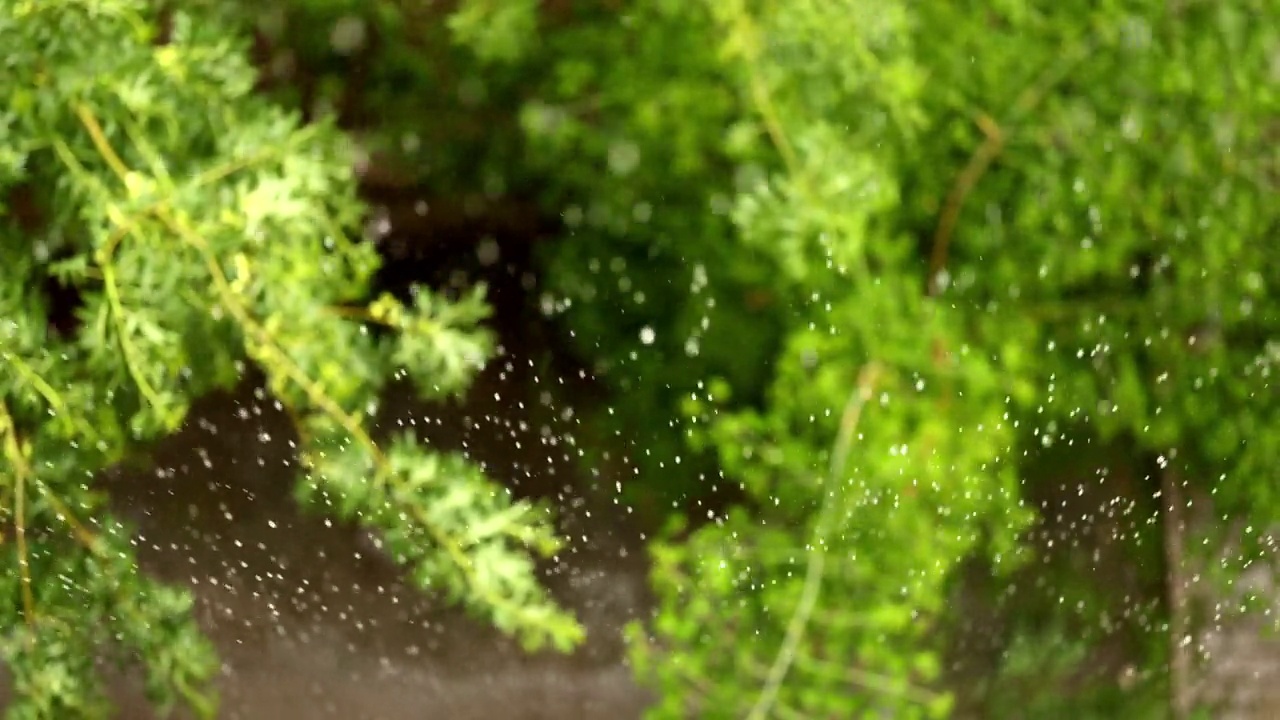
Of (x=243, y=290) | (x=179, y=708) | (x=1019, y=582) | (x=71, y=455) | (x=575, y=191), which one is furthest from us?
(x=179, y=708)

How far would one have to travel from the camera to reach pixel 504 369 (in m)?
0.89

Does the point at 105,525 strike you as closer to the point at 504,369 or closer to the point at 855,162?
the point at 504,369

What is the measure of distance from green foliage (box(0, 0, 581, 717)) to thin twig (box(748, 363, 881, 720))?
0.43ft

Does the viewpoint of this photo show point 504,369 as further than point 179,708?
No

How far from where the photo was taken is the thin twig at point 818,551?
59 cm

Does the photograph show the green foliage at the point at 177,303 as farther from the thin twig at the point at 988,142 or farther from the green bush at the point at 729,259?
the thin twig at the point at 988,142

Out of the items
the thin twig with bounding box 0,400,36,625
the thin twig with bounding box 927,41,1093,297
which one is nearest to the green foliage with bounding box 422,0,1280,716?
the thin twig with bounding box 927,41,1093,297

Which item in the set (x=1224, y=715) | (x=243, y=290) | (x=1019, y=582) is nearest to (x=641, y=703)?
(x=1019, y=582)

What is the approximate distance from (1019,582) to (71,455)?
0.82 m

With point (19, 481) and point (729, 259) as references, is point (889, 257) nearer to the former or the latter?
point (729, 259)

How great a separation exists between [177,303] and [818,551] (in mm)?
393

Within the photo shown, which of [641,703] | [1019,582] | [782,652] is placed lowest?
[782,652]

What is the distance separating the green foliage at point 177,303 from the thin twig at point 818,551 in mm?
132

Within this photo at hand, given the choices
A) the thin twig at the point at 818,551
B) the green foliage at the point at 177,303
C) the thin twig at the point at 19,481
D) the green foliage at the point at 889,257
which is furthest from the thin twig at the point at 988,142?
the thin twig at the point at 19,481
